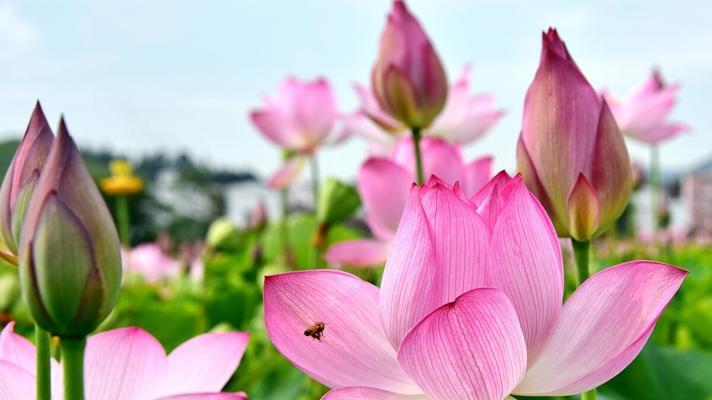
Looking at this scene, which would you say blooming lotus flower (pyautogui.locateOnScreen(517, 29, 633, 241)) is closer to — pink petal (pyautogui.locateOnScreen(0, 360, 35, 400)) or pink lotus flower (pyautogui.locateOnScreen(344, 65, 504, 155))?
pink petal (pyautogui.locateOnScreen(0, 360, 35, 400))

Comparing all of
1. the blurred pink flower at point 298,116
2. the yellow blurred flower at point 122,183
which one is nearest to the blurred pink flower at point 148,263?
the yellow blurred flower at point 122,183

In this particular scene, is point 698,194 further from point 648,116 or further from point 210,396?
point 210,396

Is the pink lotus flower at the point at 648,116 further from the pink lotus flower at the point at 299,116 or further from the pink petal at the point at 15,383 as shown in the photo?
the pink petal at the point at 15,383

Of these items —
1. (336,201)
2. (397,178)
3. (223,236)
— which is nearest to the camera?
(397,178)

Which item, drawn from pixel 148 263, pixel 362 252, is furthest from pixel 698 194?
pixel 362 252

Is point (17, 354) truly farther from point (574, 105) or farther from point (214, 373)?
point (574, 105)

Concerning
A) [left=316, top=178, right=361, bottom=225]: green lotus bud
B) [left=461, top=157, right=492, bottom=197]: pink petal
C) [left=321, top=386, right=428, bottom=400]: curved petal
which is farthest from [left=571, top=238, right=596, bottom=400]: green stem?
[left=316, top=178, right=361, bottom=225]: green lotus bud

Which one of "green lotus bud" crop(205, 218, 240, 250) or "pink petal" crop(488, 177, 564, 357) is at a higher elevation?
"pink petal" crop(488, 177, 564, 357)
